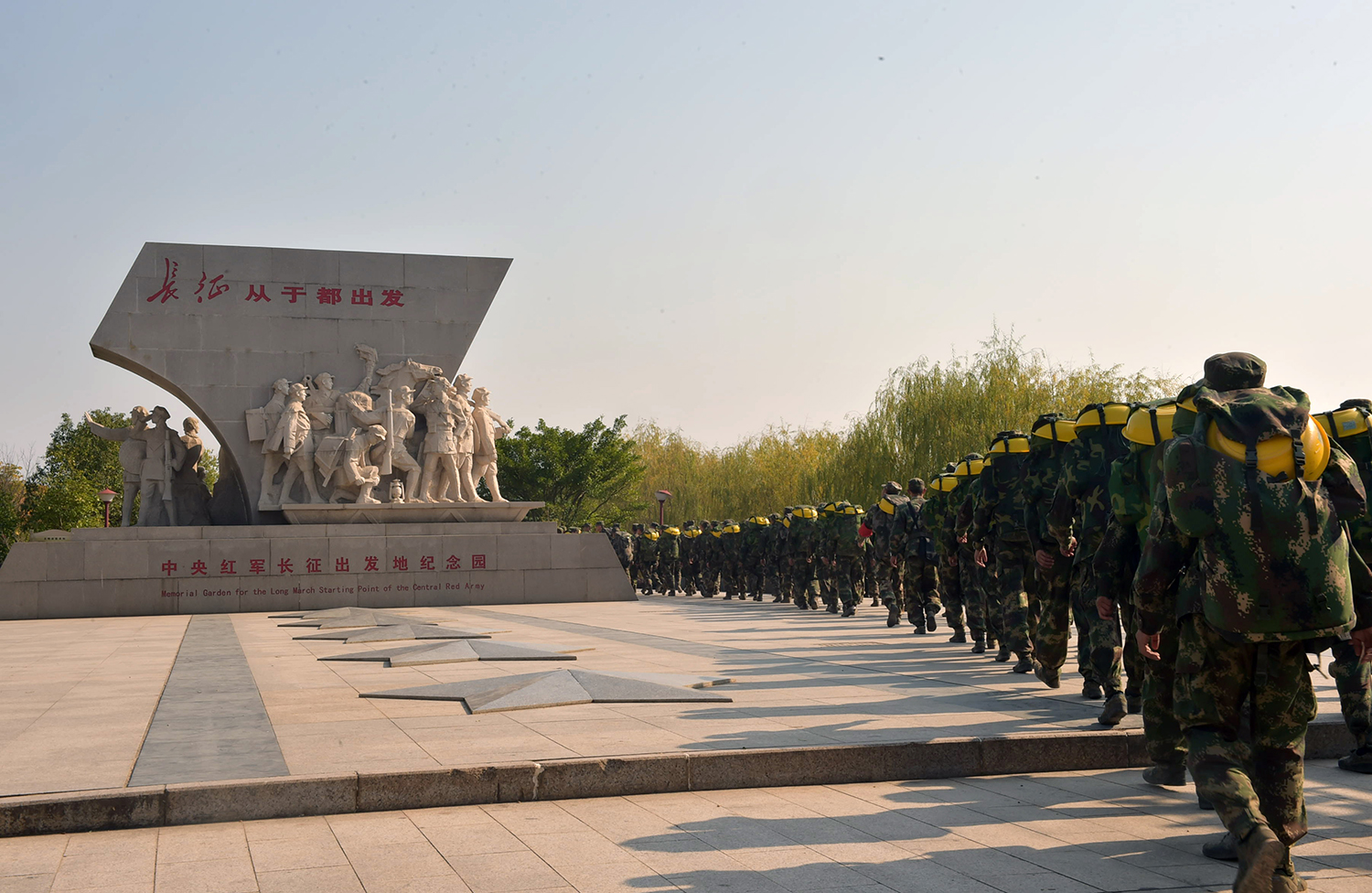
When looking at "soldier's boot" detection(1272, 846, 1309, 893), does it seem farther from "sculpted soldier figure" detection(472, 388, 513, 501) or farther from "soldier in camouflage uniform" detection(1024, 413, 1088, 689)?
"sculpted soldier figure" detection(472, 388, 513, 501)

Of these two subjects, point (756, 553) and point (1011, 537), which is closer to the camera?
point (1011, 537)

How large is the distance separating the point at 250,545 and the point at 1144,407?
57.7ft

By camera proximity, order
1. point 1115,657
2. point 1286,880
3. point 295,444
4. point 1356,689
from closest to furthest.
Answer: point 1286,880
point 1356,689
point 1115,657
point 295,444

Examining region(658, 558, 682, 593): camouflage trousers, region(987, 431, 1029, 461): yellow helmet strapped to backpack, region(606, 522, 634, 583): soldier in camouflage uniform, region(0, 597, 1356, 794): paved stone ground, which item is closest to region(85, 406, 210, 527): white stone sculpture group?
region(0, 597, 1356, 794): paved stone ground

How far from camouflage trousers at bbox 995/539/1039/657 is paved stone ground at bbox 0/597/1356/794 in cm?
34

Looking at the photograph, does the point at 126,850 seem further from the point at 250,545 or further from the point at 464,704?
the point at 250,545

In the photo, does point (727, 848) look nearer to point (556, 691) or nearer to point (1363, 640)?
point (1363, 640)

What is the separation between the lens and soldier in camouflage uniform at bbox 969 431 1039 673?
9.14 meters

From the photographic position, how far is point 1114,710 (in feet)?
Answer: 21.3

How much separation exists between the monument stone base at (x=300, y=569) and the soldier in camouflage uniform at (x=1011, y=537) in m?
13.1

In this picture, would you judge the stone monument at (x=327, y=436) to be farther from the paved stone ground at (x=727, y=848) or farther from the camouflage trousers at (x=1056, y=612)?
the paved stone ground at (x=727, y=848)

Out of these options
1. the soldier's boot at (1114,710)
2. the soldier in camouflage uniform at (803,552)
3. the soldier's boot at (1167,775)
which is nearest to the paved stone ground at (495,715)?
A: the soldier's boot at (1114,710)

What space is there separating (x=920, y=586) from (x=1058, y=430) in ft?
20.1

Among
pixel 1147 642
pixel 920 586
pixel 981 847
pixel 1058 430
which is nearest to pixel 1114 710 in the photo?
pixel 1058 430
